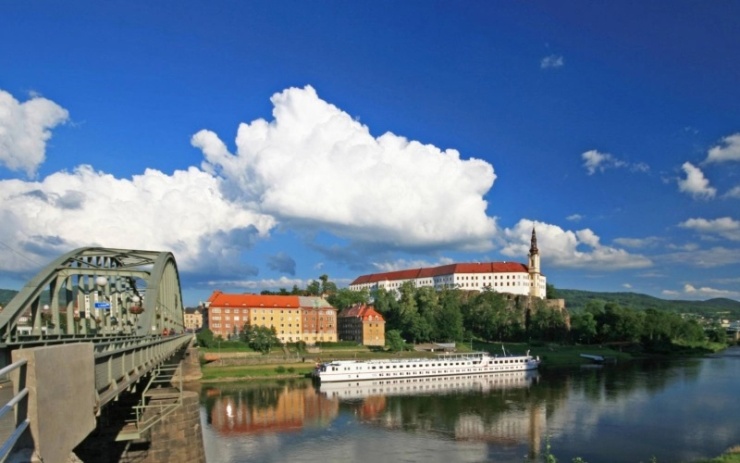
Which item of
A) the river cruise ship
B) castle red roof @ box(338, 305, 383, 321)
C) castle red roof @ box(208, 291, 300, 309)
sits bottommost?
the river cruise ship

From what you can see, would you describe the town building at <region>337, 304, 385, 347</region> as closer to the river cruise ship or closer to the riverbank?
the riverbank

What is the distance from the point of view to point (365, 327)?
9519cm

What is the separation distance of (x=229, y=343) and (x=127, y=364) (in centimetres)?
7162

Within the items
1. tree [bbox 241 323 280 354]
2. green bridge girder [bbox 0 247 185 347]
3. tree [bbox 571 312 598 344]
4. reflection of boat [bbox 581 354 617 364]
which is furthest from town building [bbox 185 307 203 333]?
green bridge girder [bbox 0 247 185 347]

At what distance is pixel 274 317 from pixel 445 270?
2604 inches

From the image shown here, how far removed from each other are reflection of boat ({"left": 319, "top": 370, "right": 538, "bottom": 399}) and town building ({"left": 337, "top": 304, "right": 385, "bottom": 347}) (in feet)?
87.9

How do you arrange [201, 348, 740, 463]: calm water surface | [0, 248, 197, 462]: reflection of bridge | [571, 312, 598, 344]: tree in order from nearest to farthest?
[0, 248, 197, 462]: reflection of bridge, [201, 348, 740, 463]: calm water surface, [571, 312, 598, 344]: tree

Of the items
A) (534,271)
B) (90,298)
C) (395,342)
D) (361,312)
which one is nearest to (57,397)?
(90,298)

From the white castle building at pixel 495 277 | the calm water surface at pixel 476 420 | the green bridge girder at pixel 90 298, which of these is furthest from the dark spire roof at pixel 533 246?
the green bridge girder at pixel 90 298

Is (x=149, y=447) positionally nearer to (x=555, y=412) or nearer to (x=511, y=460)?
(x=511, y=460)

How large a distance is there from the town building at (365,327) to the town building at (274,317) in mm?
3241

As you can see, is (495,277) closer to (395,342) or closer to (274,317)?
(395,342)

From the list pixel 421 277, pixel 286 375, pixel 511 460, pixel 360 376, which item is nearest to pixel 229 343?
pixel 286 375

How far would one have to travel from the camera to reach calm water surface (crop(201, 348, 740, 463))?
101 feet
